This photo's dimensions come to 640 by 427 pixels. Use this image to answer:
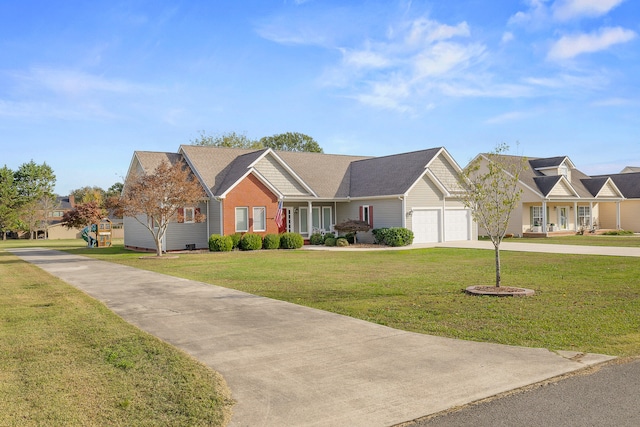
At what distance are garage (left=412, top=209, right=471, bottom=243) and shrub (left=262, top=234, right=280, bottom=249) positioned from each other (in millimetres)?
8807

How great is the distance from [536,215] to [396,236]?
1717cm

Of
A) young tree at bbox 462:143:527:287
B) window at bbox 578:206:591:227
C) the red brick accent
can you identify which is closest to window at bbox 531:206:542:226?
window at bbox 578:206:591:227

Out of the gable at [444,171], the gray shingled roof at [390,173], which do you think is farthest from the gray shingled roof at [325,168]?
the gable at [444,171]

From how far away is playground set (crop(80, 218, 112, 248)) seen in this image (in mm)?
38188

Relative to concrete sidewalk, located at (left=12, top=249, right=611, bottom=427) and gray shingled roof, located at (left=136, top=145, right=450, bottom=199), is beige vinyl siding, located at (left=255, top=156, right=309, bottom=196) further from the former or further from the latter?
concrete sidewalk, located at (left=12, top=249, right=611, bottom=427)

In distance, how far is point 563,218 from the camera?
44.6 meters

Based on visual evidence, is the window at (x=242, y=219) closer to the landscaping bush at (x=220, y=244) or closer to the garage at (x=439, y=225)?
the landscaping bush at (x=220, y=244)

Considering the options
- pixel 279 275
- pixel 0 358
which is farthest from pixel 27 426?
pixel 279 275

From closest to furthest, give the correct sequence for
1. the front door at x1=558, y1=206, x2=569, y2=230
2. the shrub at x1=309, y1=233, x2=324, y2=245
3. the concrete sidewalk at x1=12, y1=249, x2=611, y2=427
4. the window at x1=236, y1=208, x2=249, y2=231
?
the concrete sidewalk at x1=12, y1=249, x2=611, y2=427
the window at x1=236, y1=208, x2=249, y2=231
the shrub at x1=309, y1=233, x2=324, y2=245
the front door at x1=558, y1=206, x2=569, y2=230

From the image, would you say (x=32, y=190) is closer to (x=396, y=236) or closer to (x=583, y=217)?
(x=396, y=236)

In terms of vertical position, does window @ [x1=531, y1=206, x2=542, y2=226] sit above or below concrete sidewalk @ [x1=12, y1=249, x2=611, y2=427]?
above

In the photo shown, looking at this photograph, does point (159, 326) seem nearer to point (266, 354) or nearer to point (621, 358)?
point (266, 354)

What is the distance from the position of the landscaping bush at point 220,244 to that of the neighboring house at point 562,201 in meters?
22.9


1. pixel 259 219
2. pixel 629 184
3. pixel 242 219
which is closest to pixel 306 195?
pixel 259 219
